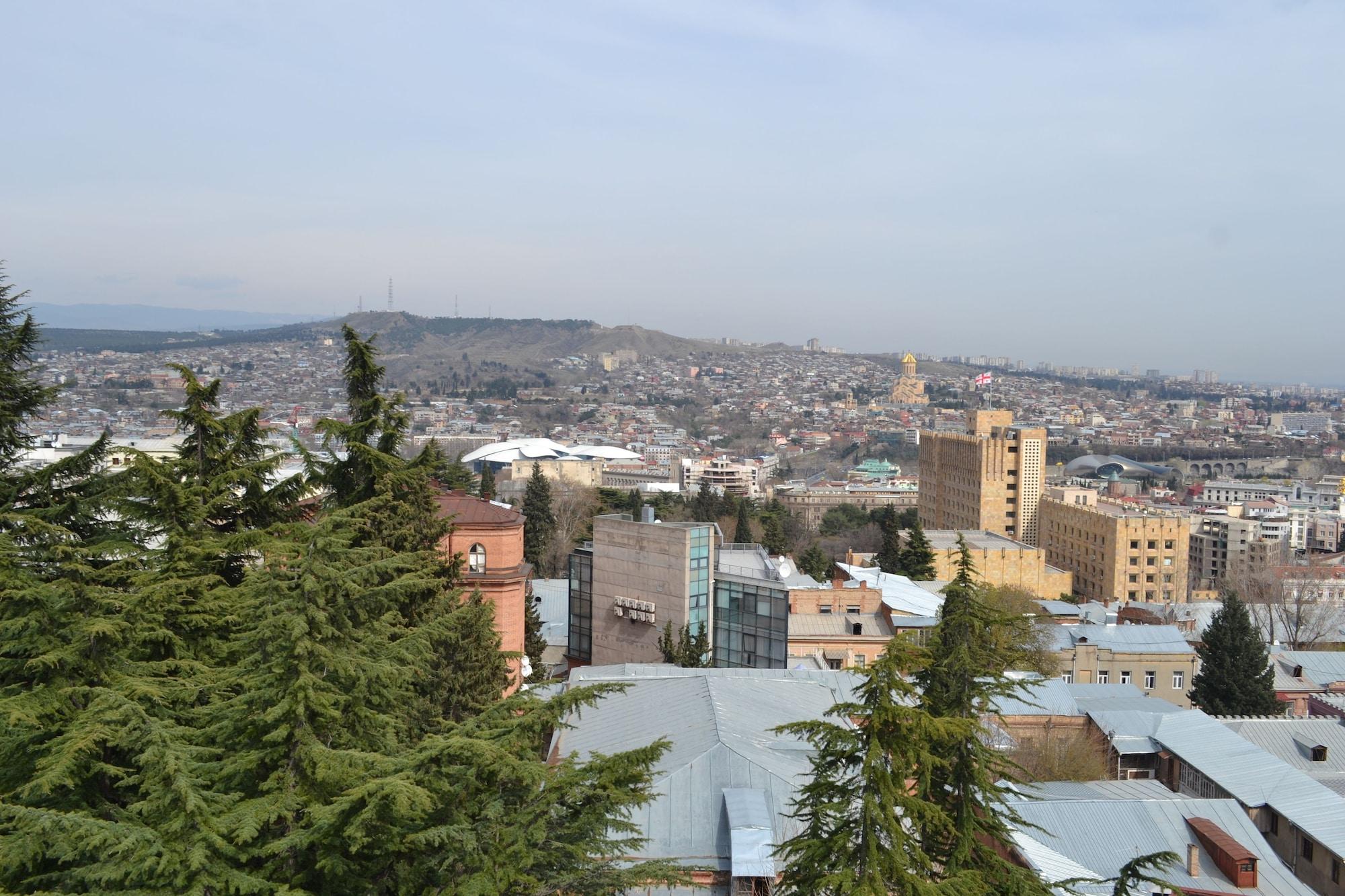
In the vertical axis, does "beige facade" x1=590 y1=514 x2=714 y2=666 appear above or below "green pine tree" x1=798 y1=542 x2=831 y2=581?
above

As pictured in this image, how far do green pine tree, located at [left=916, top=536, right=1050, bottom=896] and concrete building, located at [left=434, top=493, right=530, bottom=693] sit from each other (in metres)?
7.70

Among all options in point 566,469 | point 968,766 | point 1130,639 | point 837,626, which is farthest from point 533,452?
point 968,766

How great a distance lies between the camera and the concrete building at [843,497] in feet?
267

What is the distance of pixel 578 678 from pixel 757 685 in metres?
3.02

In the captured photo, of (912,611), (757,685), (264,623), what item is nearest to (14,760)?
(264,623)

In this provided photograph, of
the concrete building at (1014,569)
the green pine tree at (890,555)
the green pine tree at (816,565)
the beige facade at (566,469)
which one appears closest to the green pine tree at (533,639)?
the green pine tree at (816,565)

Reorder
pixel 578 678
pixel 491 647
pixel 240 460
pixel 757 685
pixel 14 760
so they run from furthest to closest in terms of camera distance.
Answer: pixel 578 678, pixel 757 685, pixel 240 460, pixel 491 647, pixel 14 760

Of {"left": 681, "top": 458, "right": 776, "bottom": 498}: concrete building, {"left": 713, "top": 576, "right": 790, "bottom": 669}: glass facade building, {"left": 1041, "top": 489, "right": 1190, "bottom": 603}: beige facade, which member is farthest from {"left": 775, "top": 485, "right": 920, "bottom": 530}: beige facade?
{"left": 713, "top": 576, "right": 790, "bottom": 669}: glass facade building

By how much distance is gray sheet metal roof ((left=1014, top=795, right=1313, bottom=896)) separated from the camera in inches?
486

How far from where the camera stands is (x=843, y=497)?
8581 cm

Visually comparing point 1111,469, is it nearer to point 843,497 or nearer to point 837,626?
point 843,497

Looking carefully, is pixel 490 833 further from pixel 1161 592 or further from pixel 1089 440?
pixel 1089 440

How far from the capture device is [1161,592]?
1745 inches

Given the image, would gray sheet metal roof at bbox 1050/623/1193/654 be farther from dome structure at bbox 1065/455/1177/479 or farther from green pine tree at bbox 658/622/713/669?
dome structure at bbox 1065/455/1177/479
